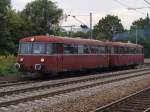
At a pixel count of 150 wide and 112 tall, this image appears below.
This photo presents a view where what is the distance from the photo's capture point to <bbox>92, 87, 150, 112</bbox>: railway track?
1592cm

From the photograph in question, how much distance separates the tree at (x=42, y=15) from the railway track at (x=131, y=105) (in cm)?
4402

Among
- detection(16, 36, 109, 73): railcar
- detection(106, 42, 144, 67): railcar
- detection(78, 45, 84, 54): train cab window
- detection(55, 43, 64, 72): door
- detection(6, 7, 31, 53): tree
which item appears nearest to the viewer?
detection(16, 36, 109, 73): railcar

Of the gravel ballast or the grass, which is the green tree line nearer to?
the grass

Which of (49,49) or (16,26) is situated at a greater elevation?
(16,26)

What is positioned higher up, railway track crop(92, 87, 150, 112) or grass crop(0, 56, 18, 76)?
grass crop(0, 56, 18, 76)

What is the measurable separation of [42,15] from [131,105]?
2174 inches

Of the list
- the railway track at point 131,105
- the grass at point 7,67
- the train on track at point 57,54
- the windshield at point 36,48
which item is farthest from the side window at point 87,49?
the railway track at point 131,105

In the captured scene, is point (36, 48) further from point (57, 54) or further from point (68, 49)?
point (68, 49)

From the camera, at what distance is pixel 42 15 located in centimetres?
7144

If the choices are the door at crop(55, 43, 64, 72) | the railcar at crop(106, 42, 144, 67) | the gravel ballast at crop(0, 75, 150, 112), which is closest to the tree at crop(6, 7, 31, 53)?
the railcar at crop(106, 42, 144, 67)

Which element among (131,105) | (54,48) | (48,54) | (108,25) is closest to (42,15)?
(54,48)

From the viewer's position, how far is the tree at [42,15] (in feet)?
214

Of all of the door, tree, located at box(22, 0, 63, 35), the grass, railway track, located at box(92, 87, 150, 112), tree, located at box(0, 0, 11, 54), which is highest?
tree, located at box(22, 0, 63, 35)

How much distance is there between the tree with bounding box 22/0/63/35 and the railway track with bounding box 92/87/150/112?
44022 millimetres
